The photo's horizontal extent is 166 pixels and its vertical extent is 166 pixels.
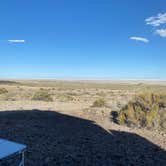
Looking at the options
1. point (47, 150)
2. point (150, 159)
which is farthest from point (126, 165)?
point (47, 150)

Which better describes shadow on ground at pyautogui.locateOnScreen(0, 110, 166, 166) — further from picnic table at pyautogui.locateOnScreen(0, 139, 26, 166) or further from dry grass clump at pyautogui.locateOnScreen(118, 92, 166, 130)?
picnic table at pyautogui.locateOnScreen(0, 139, 26, 166)

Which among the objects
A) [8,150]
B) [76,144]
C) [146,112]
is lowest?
[76,144]

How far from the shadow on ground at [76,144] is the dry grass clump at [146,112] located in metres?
2.48

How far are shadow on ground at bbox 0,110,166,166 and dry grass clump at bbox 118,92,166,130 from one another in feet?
8.14

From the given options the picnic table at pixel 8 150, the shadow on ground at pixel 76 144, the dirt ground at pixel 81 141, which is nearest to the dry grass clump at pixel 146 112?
the dirt ground at pixel 81 141

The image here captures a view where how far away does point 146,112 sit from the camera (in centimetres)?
1628

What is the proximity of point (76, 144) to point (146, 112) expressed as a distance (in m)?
6.81

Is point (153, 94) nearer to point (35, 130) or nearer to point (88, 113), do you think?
point (88, 113)

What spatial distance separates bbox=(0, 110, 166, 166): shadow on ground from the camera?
8828 mm

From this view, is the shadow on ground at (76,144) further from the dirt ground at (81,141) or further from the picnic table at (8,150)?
the picnic table at (8,150)

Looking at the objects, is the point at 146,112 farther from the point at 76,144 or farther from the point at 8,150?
the point at 8,150

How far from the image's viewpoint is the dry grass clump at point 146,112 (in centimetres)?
1520

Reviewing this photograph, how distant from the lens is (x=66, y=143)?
34.9 feet

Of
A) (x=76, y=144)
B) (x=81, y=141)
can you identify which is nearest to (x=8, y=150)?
(x=76, y=144)
